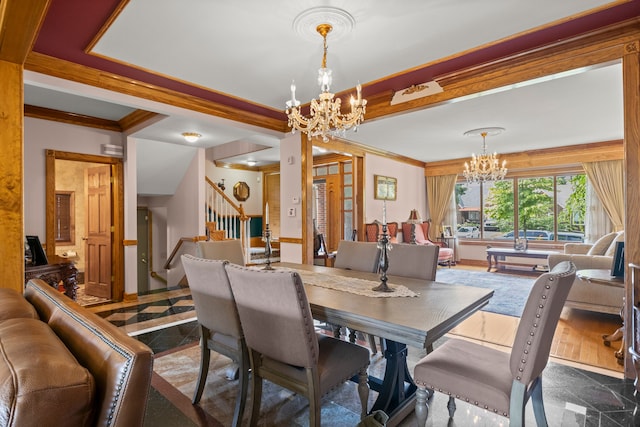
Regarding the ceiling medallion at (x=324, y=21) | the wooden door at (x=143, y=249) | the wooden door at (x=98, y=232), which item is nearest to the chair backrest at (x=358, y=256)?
the ceiling medallion at (x=324, y=21)

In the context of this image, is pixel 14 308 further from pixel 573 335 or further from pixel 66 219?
pixel 66 219

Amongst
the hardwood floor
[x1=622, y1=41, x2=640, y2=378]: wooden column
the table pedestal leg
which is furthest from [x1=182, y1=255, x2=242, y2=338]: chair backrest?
[x1=622, y1=41, x2=640, y2=378]: wooden column

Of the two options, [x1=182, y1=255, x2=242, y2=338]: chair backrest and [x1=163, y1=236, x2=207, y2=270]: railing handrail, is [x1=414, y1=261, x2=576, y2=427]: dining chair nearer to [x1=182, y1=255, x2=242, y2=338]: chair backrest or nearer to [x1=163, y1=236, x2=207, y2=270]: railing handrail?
[x1=182, y1=255, x2=242, y2=338]: chair backrest

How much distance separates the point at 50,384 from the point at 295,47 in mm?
2633

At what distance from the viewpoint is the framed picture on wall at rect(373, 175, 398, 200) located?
6873 mm

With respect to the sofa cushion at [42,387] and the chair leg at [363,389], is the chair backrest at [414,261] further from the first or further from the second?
the sofa cushion at [42,387]

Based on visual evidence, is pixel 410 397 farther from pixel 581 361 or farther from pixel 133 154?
pixel 133 154

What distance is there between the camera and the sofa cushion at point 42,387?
66cm

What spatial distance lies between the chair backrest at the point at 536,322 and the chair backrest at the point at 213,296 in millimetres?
1324

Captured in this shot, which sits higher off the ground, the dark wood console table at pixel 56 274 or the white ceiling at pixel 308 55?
the white ceiling at pixel 308 55

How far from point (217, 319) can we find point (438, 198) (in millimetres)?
7525

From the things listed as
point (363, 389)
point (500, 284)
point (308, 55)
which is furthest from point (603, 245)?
point (308, 55)

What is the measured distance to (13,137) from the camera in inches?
87.4

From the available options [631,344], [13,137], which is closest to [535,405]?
[631,344]
